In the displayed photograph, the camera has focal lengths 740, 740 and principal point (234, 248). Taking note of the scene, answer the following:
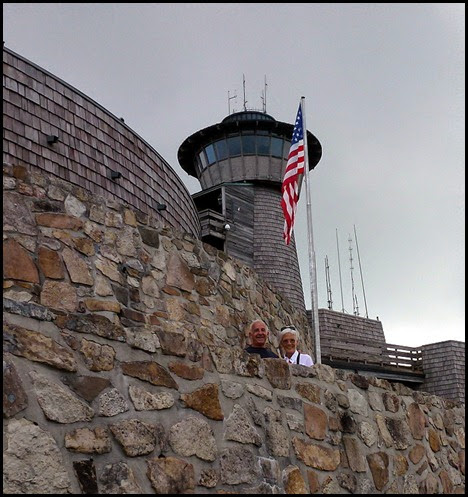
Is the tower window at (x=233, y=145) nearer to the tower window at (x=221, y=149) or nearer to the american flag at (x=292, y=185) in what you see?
the tower window at (x=221, y=149)

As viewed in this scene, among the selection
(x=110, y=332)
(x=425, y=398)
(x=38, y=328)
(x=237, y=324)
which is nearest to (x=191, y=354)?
(x=110, y=332)

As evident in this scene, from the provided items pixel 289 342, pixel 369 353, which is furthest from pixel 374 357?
pixel 289 342

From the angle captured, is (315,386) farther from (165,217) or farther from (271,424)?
(165,217)

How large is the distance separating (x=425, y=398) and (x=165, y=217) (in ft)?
23.8

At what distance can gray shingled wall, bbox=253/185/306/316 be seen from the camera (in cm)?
2488

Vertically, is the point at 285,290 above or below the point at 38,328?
above

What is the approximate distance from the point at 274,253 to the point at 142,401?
70.6ft

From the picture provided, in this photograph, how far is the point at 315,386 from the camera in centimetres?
492

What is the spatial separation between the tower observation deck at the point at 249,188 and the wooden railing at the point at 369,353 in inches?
140

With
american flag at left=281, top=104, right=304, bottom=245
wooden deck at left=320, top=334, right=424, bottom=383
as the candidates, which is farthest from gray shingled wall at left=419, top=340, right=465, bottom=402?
american flag at left=281, top=104, right=304, bottom=245

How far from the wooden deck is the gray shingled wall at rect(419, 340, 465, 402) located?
46 centimetres

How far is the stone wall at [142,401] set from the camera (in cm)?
335

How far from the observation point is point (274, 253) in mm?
25172

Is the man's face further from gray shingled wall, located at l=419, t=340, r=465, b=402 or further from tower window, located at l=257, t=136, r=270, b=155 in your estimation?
gray shingled wall, located at l=419, t=340, r=465, b=402
